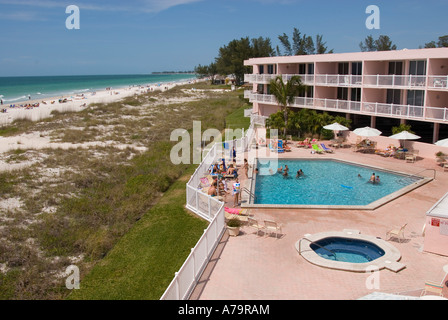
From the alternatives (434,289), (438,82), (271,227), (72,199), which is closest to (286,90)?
(438,82)

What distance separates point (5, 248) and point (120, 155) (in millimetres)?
14488

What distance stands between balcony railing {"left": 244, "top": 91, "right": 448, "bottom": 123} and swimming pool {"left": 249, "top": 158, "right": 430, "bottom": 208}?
17.6 ft

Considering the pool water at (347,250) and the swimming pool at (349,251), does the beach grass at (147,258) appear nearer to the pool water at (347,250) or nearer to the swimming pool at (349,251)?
the swimming pool at (349,251)

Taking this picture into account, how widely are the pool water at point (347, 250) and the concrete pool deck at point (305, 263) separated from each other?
0.68 metres

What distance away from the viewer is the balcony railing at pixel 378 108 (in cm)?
2423

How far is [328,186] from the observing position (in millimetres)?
20781

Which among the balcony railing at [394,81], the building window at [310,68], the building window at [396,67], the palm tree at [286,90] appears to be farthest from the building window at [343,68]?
the building window at [396,67]

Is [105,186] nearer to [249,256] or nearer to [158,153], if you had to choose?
[158,153]

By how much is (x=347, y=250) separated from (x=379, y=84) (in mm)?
18465

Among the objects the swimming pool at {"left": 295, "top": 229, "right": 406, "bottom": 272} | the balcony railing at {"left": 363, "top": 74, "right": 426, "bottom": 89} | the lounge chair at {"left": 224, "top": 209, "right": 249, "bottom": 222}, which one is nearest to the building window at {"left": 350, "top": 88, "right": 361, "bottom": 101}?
the balcony railing at {"left": 363, "top": 74, "right": 426, "bottom": 89}

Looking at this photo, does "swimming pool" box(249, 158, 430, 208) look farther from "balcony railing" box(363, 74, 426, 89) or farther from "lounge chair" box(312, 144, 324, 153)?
"balcony railing" box(363, 74, 426, 89)

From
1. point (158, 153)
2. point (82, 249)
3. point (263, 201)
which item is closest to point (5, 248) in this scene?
point (82, 249)

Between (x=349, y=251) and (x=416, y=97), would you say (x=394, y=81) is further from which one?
(x=349, y=251)

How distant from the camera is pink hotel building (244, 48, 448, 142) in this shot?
24484 mm
